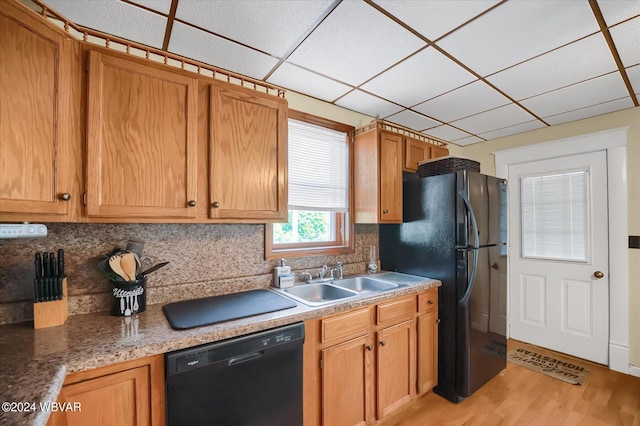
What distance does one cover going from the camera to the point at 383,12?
1.36 m

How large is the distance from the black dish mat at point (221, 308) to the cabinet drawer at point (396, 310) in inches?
24.7

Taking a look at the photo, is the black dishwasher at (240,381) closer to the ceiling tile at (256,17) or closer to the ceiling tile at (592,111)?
the ceiling tile at (256,17)

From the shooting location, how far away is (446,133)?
324 cm

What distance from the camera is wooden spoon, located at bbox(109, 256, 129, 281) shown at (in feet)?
4.52

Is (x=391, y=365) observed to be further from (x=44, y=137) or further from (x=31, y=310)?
(x=44, y=137)

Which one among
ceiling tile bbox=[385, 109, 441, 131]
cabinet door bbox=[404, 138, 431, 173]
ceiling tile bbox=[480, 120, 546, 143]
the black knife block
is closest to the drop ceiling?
ceiling tile bbox=[385, 109, 441, 131]

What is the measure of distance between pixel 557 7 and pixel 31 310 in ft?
9.67

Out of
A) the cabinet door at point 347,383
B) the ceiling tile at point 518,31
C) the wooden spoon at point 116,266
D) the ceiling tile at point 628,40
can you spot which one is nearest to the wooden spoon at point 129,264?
the wooden spoon at point 116,266

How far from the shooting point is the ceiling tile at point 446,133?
306 centimetres

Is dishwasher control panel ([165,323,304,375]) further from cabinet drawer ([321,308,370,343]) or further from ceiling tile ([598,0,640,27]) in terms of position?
ceiling tile ([598,0,640,27])

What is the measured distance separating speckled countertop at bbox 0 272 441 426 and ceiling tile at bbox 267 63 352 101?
1574mm

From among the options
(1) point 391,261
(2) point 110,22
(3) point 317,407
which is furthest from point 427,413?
(2) point 110,22

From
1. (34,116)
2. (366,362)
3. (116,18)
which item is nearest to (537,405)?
(366,362)

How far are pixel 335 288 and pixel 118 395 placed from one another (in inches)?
55.4
